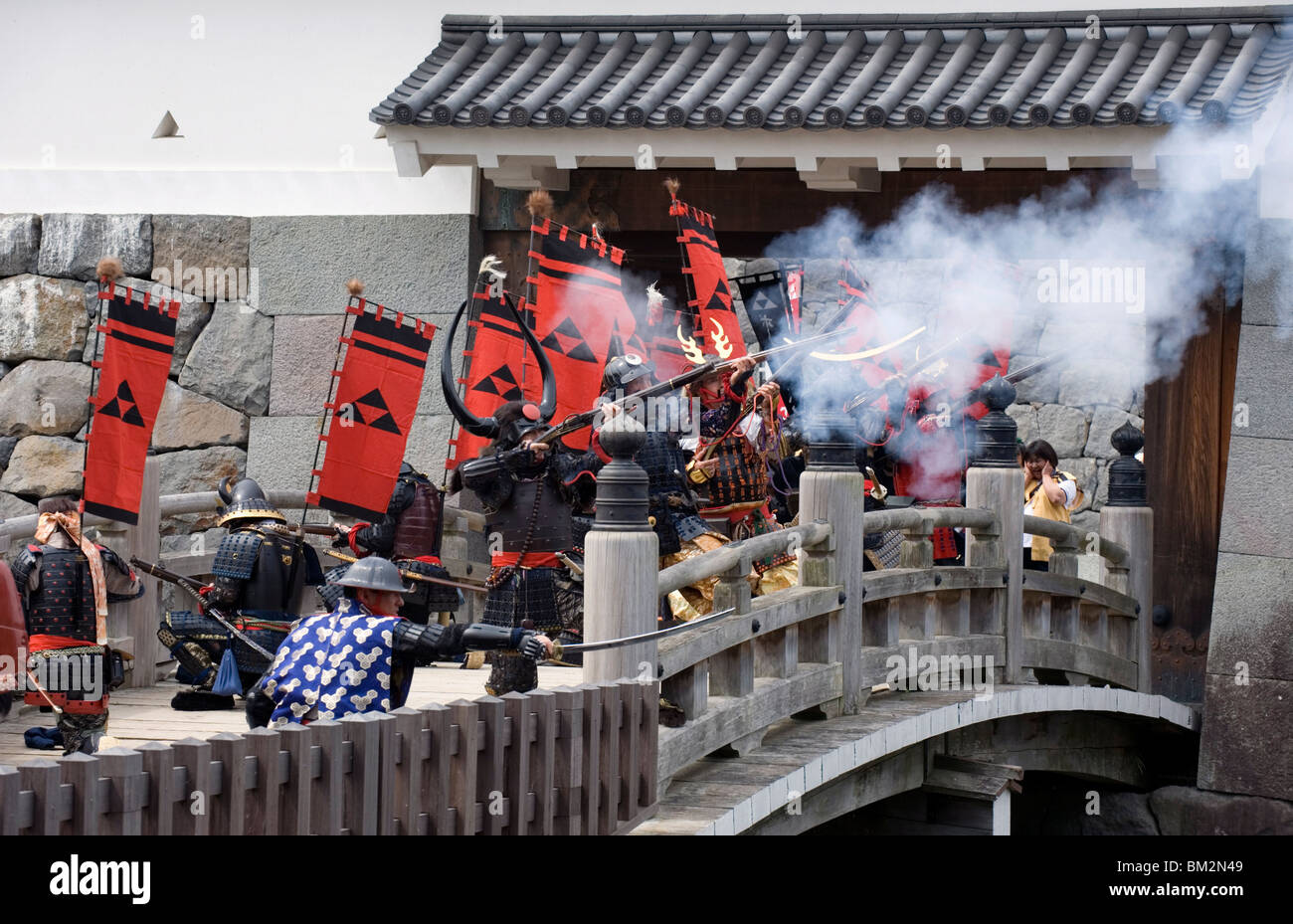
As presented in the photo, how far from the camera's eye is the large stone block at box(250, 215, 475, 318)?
1218 centimetres

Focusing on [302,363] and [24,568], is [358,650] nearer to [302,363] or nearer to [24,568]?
[24,568]

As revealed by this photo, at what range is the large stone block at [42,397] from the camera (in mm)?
12367

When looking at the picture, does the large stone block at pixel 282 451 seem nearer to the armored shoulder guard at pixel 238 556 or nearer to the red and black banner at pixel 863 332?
the armored shoulder guard at pixel 238 556

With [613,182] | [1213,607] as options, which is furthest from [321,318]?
[1213,607]

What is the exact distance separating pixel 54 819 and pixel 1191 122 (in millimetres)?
8464

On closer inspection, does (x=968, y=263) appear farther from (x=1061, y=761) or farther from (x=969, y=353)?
(x=1061, y=761)

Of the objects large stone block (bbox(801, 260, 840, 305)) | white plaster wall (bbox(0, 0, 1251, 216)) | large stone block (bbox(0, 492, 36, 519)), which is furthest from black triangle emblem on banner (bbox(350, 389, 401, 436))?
large stone block (bbox(801, 260, 840, 305))

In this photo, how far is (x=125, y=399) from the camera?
27.9 feet

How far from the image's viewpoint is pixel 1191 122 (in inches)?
418

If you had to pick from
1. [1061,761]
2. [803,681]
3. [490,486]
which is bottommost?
[1061,761]

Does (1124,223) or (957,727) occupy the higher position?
(1124,223)

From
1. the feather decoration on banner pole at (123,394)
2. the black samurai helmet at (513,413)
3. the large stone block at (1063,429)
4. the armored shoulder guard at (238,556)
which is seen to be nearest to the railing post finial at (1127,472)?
the large stone block at (1063,429)

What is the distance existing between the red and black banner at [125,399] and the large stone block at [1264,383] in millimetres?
6837

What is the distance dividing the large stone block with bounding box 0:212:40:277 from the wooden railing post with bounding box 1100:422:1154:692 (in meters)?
7.83
